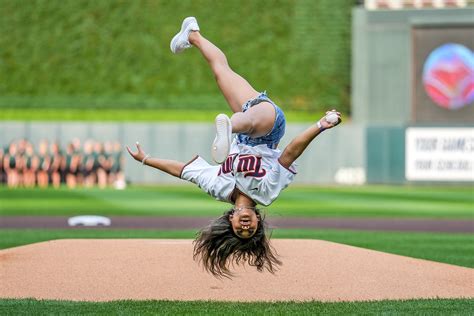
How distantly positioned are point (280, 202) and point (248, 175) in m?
15.7

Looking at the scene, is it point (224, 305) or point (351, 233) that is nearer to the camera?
point (224, 305)

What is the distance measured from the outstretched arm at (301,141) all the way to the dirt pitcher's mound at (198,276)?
49.3 inches

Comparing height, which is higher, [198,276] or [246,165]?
[246,165]

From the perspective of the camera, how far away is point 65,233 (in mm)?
15695

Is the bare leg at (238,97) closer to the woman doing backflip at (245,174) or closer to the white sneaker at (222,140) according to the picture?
the woman doing backflip at (245,174)

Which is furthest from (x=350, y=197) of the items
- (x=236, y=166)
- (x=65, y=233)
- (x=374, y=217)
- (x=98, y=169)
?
(x=236, y=166)

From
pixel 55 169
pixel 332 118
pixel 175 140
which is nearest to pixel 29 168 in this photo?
pixel 55 169

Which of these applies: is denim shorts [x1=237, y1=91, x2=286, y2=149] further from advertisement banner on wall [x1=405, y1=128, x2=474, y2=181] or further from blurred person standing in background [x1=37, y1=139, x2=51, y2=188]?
blurred person standing in background [x1=37, y1=139, x2=51, y2=188]

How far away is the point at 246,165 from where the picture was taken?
28.1 ft

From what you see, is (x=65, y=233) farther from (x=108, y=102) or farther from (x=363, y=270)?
(x=108, y=102)

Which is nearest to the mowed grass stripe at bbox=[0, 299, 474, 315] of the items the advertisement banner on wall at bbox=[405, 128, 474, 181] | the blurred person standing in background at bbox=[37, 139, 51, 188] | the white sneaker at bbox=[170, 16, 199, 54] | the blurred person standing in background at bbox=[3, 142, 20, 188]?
the white sneaker at bbox=[170, 16, 199, 54]

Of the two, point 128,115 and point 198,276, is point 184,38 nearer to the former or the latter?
point 198,276

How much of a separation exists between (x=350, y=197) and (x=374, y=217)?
19.1 feet

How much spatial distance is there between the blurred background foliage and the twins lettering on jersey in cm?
3028
